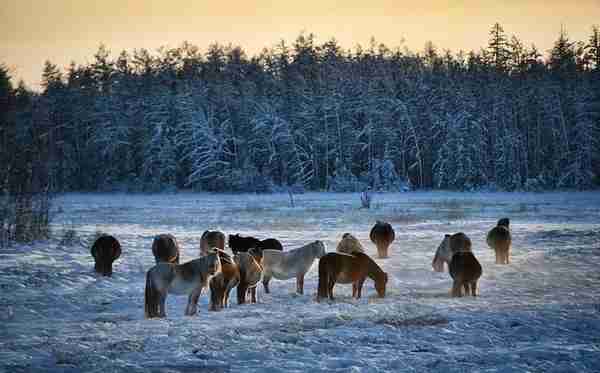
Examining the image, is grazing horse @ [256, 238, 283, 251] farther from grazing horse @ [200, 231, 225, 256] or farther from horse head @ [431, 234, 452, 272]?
horse head @ [431, 234, 452, 272]

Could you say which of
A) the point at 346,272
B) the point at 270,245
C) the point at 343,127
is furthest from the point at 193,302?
the point at 343,127

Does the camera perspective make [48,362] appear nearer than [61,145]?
Yes

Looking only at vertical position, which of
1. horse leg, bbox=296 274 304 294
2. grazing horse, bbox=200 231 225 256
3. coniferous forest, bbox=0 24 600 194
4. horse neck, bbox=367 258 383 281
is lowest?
horse leg, bbox=296 274 304 294

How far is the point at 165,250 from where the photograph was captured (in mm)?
14438

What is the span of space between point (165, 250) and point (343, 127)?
151 feet

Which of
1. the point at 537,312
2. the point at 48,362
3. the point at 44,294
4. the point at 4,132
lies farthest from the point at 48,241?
the point at 537,312

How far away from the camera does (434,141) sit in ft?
200

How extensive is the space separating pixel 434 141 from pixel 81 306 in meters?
53.3

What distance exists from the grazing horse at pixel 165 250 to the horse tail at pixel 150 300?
184 inches

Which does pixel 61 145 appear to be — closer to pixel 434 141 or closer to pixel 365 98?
pixel 365 98

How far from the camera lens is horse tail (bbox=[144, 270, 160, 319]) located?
31.9ft

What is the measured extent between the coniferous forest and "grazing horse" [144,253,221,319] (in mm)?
43736

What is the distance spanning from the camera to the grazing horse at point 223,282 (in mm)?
10617

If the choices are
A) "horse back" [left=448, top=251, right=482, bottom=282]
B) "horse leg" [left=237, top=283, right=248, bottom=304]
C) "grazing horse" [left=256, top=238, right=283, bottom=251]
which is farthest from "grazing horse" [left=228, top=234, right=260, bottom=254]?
"horse back" [left=448, top=251, right=482, bottom=282]
